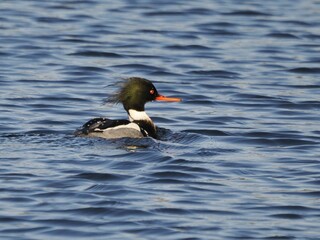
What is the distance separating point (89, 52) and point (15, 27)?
2729mm

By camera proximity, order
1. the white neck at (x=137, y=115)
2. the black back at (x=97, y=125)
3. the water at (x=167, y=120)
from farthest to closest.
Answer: the white neck at (x=137, y=115), the black back at (x=97, y=125), the water at (x=167, y=120)

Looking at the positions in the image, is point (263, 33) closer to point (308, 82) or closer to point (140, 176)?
point (308, 82)

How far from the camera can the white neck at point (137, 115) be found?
47.4ft

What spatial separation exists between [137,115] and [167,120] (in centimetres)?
106

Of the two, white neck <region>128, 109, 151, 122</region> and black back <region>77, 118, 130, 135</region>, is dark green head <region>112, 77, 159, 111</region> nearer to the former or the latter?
white neck <region>128, 109, 151, 122</region>

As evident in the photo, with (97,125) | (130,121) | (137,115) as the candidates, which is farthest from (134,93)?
(97,125)

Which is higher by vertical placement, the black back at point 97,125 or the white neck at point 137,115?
the black back at point 97,125

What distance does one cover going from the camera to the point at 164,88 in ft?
59.1

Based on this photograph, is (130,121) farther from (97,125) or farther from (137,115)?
(97,125)

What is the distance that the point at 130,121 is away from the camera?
14.2 m

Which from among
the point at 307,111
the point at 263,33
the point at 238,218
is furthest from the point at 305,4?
the point at 238,218

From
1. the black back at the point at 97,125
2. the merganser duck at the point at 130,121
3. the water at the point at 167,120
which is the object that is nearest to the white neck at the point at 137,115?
the merganser duck at the point at 130,121

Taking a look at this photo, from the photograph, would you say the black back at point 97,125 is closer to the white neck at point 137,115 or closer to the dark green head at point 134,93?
the white neck at point 137,115

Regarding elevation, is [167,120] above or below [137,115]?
below
